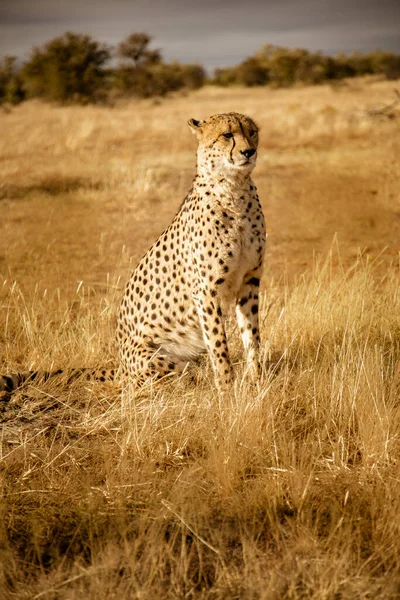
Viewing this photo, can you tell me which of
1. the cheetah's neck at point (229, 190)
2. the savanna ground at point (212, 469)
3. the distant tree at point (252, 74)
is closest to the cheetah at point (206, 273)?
the cheetah's neck at point (229, 190)

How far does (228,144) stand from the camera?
2.48 metres

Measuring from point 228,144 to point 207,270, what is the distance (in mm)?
475

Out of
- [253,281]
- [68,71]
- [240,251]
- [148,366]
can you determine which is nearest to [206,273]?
[240,251]

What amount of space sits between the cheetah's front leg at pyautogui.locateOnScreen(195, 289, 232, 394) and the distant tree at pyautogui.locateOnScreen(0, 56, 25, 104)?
18.7 m

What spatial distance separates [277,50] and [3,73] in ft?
52.0

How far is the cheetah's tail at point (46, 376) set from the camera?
2.67 meters

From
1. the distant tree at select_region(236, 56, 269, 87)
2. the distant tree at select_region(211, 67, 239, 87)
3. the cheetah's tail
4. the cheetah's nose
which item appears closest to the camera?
the cheetah's nose

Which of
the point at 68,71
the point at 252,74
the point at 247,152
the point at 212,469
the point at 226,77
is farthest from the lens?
the point at 226,77

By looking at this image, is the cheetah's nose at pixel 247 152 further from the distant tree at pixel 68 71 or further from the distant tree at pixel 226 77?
the distant tree at pixel 226 77

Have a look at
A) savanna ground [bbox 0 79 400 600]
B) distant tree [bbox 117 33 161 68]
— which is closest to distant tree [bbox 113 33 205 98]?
distant tree [bbox 117 33 161 68]

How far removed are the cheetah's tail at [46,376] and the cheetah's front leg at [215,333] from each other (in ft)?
1.70

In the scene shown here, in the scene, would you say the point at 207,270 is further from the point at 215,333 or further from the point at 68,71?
the point at 68,71

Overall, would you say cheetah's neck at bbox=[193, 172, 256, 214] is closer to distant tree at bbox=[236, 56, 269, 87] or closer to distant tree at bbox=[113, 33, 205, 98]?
distant tree at bbox=[113, 33, 205, 98]

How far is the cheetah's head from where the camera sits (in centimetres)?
245
